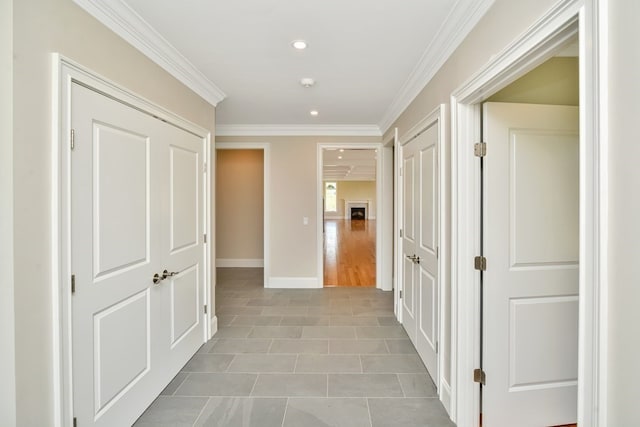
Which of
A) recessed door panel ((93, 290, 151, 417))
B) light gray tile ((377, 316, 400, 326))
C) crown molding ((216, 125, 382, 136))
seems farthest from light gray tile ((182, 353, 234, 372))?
crown molding ((216, 125, 382, 136))

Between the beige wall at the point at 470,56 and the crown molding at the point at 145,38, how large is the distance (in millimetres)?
1918

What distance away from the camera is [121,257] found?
6.17 feet

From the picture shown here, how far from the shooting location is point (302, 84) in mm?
2990

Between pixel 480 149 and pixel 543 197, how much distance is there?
0.48 m

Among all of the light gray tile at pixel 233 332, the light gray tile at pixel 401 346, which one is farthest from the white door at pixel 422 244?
the light gray tile at pixel 233 332

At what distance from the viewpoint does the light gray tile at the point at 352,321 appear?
3605mm

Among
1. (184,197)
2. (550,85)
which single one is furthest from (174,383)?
(550,85)

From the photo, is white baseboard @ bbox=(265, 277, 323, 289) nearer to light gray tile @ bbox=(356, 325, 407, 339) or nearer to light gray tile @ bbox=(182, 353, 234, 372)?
light gray tile @ bbox=(356, 325, 407, 339)

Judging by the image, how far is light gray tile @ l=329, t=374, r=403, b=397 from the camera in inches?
91.7

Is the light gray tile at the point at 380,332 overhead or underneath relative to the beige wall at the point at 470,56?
underneath
